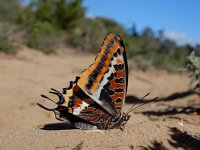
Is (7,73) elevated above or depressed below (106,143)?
above

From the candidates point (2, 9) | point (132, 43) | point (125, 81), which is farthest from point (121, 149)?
point (2, 9)

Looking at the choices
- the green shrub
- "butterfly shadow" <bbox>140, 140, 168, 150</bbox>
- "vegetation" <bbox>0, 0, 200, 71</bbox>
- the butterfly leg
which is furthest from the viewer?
"vegetation" <bbox>0, 0, 200, 71</bbox>

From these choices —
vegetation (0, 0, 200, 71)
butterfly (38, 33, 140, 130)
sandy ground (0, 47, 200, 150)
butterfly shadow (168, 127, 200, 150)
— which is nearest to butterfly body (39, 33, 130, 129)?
butterfly (38, 33, 140, 130)

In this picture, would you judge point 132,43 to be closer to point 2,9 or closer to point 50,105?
point 2,9

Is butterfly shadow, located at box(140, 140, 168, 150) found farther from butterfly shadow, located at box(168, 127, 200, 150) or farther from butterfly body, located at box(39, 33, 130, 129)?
butterfly body, located at box(39, 33, 130, 129)

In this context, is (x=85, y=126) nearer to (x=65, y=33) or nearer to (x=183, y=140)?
(x=183, y=140)

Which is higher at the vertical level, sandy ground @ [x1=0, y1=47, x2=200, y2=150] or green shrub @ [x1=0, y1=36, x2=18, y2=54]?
green shrub @ [x1=0, y1=36, x2=18, y2=54]
